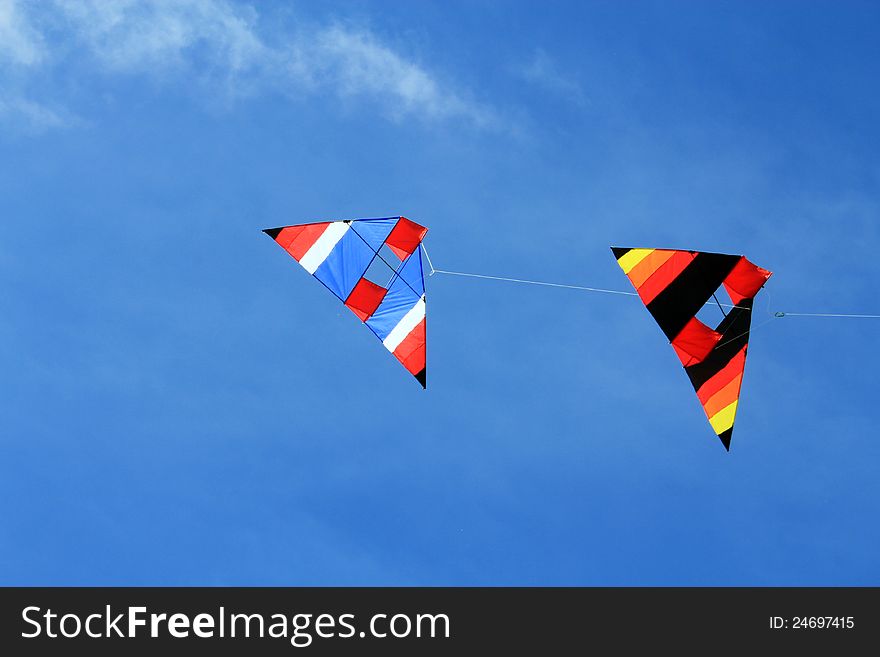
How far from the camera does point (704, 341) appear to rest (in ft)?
63.4

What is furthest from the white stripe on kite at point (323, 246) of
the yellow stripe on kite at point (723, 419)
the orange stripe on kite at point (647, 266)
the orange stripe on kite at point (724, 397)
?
the yellow stripe on kite at point (723, 419)

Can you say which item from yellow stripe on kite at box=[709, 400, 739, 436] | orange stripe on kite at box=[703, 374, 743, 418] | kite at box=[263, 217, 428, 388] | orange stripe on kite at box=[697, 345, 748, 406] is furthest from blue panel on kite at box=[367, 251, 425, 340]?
yellow stripe on kite at box=[709, 400, 739, 436]

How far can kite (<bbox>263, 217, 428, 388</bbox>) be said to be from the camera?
1966 centimetres

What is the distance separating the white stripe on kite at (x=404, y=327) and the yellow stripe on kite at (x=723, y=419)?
219 inches

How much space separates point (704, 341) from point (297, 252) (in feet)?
24.8

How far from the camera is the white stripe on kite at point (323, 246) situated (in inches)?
790

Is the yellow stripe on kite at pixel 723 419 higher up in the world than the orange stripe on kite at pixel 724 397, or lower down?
lower down

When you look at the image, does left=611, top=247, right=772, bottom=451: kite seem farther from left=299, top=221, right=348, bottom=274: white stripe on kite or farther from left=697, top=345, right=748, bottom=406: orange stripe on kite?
left=299, top=221, right=348, bottom=274: white stripe on kite

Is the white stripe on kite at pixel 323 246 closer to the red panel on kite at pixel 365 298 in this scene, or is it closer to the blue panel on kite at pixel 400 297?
the red panel on kite at pixel 365 298

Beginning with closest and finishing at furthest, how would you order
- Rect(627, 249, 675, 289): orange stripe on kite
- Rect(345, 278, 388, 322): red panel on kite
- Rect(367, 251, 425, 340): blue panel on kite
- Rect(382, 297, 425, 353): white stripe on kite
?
Rect(627, 249, 675, 289): orange stripe on kite → Rect(382, 297, 425, 353): white stripe on kite → Rect(367, 251, 425, 340): blue panel on kite → Rect(345, 278, 388, 322): red panel on kite

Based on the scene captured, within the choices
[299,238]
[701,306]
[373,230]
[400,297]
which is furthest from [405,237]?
[701,306]
